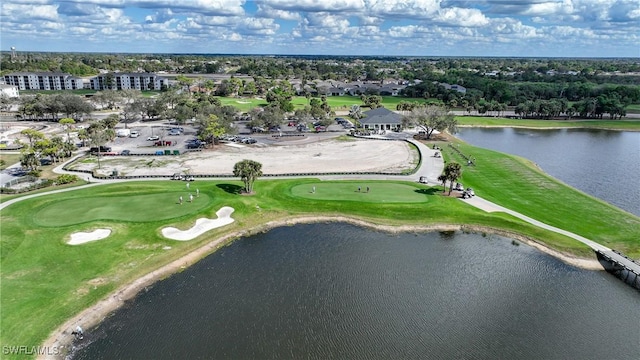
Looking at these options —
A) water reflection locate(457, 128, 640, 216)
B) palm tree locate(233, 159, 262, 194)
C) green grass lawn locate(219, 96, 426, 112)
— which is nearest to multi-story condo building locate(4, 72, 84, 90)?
green grass lawn locate(219, 96, 426, 112)

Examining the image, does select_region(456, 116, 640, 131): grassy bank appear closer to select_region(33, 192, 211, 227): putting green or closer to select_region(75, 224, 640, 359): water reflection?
select_region(75, 224, 640, 359): water reflection

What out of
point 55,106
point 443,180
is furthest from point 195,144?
point 443,180

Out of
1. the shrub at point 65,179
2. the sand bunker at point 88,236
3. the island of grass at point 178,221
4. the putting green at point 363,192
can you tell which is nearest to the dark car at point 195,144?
the island of grass at point 178,221

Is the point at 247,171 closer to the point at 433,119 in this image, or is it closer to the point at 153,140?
the point at 153,140

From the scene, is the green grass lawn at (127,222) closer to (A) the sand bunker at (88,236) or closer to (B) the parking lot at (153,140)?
(A) the sand bunker at (88,236)

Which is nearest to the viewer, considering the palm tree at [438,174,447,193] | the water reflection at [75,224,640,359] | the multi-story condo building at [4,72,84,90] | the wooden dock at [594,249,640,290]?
the water reflection at [75,224,640,359]

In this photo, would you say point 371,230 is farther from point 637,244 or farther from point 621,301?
point 637,244
